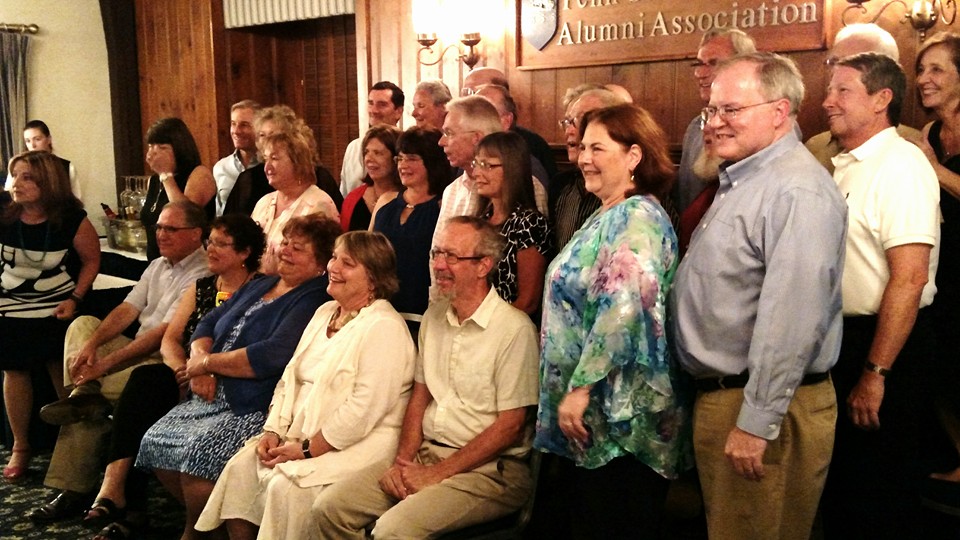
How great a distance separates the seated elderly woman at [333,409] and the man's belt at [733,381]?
0.97 metres

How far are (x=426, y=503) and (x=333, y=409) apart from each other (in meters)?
0.45

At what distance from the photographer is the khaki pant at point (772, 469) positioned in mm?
1980

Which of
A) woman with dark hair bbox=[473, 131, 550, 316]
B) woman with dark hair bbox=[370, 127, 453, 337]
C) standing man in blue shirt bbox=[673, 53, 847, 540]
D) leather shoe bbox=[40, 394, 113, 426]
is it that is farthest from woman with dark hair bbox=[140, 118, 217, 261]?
standing man in blue shirt bbox=[673, 53, 847, 540]

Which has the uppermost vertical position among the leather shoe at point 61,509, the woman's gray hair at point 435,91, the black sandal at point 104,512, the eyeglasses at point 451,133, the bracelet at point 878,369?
the woman's gray hair at point 435,91

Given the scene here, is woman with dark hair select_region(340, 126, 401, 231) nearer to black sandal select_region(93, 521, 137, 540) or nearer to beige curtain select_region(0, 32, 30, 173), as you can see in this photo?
black sandal select_region(93, 521, 137, 540)

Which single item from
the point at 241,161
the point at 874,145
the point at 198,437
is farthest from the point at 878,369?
the point at 241,161

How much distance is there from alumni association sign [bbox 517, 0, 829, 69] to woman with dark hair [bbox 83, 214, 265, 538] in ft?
6.35

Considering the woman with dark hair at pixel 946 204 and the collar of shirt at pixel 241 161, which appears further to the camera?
the collar of shirt at pixel 241 161

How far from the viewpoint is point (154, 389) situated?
339 centimetres

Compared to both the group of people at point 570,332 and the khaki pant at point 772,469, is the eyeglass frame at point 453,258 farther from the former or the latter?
the khaki pant at point 772,469

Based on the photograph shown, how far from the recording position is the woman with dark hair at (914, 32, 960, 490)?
2.52 metres

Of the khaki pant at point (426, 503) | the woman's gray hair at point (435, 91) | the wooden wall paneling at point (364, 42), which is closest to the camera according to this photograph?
the khaki pant at point (426, 503)

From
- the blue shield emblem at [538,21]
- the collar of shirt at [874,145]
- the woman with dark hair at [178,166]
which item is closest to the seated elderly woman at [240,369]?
the woman with dark hair at [178,166]

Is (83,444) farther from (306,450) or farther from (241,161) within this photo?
(241,161)
